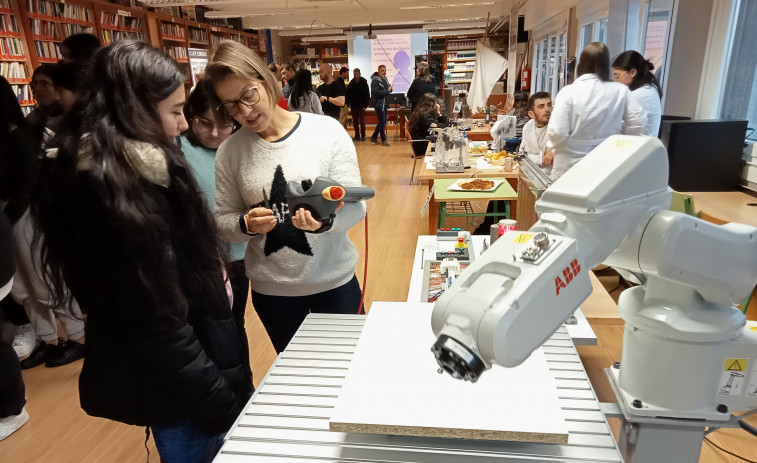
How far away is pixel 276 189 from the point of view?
1359mm

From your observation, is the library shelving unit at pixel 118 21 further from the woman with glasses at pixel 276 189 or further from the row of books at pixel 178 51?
the woman with glasses at pixel 276 189

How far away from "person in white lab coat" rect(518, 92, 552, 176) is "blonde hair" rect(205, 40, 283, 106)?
2.91 metres

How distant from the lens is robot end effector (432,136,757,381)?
53 centimetres

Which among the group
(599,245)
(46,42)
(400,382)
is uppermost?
(46,42)

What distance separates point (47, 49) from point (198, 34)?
463 centimetres

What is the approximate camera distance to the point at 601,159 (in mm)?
637

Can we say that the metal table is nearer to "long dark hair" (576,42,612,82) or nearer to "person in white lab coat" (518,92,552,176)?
"long dark hair" (576,42,612,82)

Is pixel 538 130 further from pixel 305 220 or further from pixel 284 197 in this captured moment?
pixel 305 220

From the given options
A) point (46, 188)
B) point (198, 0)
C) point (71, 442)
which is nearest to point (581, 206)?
point (46, 188)

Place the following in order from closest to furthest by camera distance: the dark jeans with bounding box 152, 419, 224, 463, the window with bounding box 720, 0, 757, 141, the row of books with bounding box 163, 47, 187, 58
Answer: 1. the dark jeans with bounding box 152, 419, 224, 463
2. the window with bounding box 720, 0, 757, 141
3. the row of books with bounding box 163, 47, 187, 58

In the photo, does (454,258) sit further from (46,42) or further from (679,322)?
(46,42)

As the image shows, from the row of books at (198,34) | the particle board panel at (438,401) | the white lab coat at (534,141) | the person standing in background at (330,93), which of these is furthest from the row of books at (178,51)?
the particle board panel at (438,401)

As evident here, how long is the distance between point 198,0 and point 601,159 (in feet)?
27.3

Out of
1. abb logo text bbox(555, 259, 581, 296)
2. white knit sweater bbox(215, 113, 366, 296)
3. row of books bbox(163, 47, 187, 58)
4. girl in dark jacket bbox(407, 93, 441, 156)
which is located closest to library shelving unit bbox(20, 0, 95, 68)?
row of books bbox(163, 47, 187, 58)
